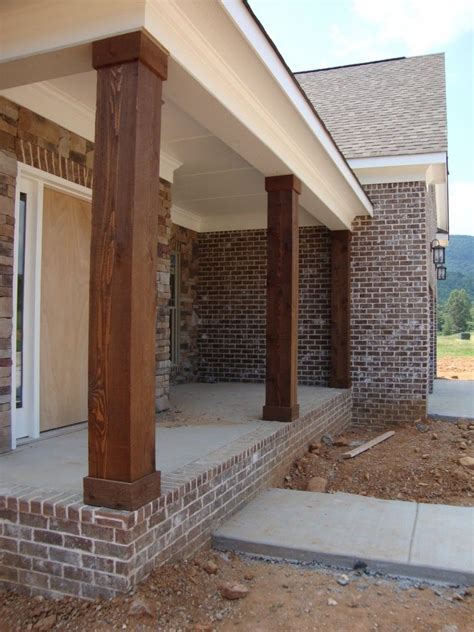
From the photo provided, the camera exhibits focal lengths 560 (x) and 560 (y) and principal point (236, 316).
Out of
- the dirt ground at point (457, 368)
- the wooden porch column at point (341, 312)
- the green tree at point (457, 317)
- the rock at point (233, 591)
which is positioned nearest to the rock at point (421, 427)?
the wooden porch column at point (341, 312)

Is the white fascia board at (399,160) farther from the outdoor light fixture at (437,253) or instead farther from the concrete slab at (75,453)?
the concrete slab at (75,453)

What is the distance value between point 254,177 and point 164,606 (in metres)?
5.44

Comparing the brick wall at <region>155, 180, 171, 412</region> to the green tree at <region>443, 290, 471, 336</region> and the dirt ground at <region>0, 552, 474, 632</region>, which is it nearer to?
the dirt ground at <region>0, 552, 474, 632</region>

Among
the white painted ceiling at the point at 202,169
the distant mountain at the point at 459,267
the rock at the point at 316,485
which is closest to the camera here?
the white painted ceiling at the point at 202,169

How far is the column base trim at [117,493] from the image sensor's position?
9.12 feet

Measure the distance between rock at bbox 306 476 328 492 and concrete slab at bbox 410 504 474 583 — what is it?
98cm

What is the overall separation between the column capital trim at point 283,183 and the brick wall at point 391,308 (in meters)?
3.29

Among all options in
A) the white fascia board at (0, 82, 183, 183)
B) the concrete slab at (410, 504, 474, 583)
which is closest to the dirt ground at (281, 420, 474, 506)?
the concrete slab at (410, 504, 474, 583)

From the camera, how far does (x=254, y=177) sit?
711 cm

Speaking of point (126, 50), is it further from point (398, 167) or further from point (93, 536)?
point (398, 167)

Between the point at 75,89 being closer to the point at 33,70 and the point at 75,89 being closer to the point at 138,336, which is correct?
the point at 33,70

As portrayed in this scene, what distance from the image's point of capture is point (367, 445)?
694cm

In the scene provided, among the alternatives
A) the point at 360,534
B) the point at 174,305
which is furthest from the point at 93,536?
the point at 174,305

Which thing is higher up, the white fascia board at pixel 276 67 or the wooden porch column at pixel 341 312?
the white fascia board at pixel 276 67
